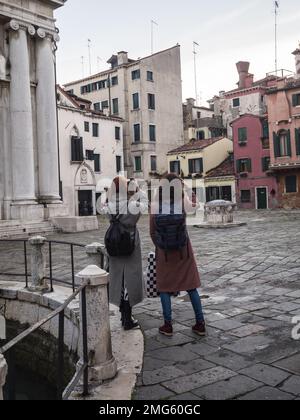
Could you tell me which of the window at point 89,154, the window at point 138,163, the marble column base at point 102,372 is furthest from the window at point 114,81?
the marble column base at point 102,372

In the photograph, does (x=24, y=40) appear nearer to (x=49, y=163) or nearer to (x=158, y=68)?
(x=49, y=163)

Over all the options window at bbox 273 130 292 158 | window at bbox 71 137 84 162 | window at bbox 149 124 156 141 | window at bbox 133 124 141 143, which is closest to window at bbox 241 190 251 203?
window at bbox 273 130 292 158

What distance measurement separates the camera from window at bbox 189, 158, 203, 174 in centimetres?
3859

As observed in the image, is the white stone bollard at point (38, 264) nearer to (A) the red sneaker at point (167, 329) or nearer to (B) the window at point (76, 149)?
(A) the red sneaker at point (167, 329)

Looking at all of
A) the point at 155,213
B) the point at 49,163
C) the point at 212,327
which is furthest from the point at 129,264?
the point at 49,163

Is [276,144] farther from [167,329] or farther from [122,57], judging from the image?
[167,329]

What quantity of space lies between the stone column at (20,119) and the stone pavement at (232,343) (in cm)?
999

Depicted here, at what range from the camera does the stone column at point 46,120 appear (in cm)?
1744

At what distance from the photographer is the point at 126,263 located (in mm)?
4762

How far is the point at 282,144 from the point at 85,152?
596 inches

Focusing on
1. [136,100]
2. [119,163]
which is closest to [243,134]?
[136,100]

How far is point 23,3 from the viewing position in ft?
53.9

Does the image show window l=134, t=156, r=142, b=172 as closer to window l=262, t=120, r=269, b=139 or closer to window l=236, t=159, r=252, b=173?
window l=236, t=159, r=252, b=173

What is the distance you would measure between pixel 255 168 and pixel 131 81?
1389 cm
